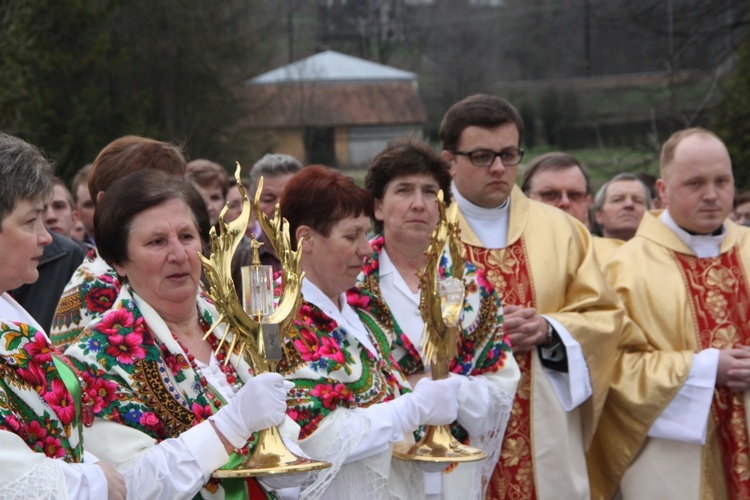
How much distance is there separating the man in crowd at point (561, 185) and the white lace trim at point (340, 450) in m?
2.94

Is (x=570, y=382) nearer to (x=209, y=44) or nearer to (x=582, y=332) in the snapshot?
(x=582, y=332)

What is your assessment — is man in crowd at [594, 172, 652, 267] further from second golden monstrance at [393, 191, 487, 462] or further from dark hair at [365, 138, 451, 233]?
second golden monstrance at [393, 191, 487, 462]

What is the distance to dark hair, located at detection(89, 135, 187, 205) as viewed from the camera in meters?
4.48

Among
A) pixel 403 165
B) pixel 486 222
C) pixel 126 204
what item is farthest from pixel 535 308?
pixel 126 204

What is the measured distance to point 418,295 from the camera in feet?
15.5

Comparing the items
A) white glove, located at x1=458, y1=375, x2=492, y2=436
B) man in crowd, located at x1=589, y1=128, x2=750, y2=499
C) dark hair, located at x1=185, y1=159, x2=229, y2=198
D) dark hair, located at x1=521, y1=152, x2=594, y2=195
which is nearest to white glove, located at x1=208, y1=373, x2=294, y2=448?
white glove, located at x1=458, y1=375, x2=492, y2=436

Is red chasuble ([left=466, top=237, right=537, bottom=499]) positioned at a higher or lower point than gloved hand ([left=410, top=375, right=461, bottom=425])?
lower

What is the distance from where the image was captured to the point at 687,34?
49.2 ft

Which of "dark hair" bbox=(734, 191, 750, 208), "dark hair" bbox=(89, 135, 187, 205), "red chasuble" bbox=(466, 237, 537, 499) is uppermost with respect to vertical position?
"dark hair" bbox=(89, 135, 187, 205)

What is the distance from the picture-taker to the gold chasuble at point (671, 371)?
5418mm

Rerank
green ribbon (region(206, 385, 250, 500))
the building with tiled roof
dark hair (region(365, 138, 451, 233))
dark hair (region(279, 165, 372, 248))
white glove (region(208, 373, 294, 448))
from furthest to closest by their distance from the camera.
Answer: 1. the building with tiled roof
2. dark hair (region(365, 138, 451, 233))
3. dark hair (region(279, 165, 372, 248))
4. green ribbon (region(206, 385, 250, 500))
5. white glove (region(208, 373, 294, 448))

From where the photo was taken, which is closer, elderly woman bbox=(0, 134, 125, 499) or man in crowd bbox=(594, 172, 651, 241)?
elderly woman bbox=(0, 134, 125, 499)

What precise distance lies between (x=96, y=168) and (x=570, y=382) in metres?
2.20

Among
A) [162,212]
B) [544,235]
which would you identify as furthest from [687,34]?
[162,212]
